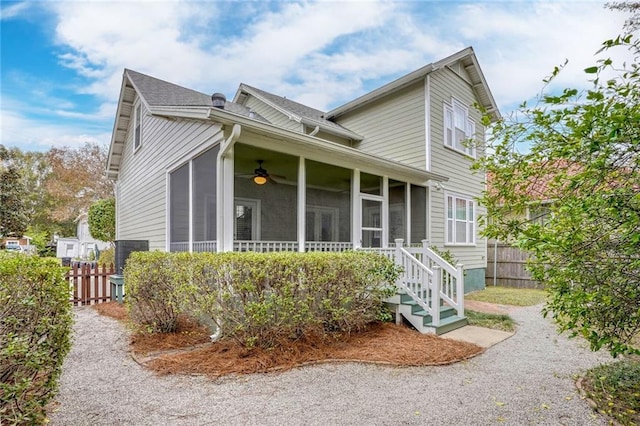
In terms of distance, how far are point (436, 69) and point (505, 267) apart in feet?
26.0

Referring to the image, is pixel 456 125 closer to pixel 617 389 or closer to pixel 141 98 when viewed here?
pixel 617 389

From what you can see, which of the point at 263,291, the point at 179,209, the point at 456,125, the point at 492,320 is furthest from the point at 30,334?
the point at 456,125

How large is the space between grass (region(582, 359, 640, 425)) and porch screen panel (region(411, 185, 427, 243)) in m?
5.45

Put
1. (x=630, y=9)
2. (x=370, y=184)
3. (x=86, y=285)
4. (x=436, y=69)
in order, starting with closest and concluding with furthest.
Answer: (x=630, y=9) < (x=370, y=184) < (x=86, y=285) < (x=436, y=69)

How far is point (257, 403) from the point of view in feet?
11.4

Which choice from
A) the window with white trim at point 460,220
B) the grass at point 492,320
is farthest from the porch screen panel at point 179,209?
the window with white trim at point 460,220

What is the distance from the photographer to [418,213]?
31.8ft

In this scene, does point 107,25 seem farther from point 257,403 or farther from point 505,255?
point 505,255

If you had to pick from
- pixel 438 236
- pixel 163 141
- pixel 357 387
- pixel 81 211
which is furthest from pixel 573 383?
pixel 81 211

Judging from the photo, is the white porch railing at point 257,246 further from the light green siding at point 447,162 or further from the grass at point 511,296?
the grass at point 511,296

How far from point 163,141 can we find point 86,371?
19.1 feet

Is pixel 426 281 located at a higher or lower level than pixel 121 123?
lower

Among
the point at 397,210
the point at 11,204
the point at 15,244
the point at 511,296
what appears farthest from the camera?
the point at 15,244

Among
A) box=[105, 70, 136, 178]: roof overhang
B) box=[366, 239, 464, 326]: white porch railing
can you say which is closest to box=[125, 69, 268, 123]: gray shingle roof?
box=[105, 70, 136, 178]: roof overhang
